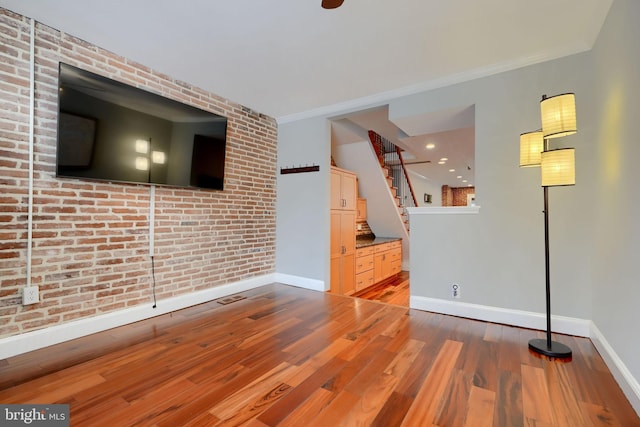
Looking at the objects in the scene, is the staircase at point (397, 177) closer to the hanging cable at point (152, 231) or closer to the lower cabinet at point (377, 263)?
the lower cabinet at point (377, 263)

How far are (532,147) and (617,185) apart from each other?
1.96 feet

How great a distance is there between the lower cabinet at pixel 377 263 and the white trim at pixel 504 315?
6.44 feet

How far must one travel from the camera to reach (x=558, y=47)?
2408 millimetres

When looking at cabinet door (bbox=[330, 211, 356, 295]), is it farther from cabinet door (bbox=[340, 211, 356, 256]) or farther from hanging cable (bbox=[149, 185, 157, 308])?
hanging cable (bbox=[149, 185, 157, 308])

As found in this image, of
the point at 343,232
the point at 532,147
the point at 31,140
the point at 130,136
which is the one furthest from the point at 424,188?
the point at 31,140

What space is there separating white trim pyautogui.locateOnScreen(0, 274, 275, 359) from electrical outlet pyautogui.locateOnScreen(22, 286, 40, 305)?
0.79ft

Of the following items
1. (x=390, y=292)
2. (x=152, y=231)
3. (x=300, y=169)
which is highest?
(x=300, y=169)

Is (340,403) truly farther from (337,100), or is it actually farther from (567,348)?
(337,100)

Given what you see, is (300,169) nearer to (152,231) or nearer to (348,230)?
(348,230)

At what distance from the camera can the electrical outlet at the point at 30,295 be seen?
2.11 metres

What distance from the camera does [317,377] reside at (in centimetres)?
180

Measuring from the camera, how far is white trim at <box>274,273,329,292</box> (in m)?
3.89

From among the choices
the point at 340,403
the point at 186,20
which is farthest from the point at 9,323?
the point at 186,20

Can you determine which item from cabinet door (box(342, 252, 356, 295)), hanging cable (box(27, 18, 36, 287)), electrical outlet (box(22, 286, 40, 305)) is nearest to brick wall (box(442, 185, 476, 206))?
cabinet door (box(342, 252, 356, 295))
